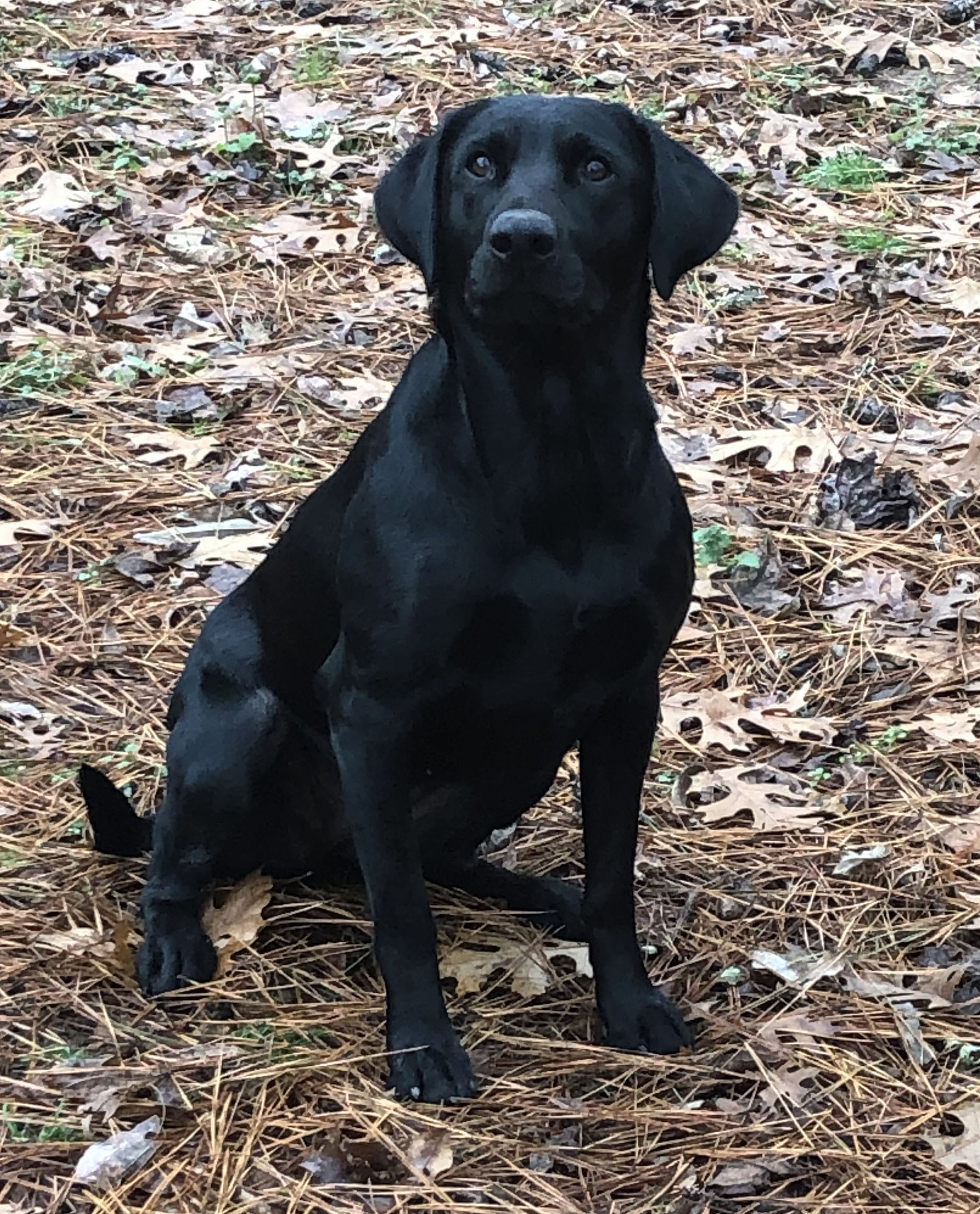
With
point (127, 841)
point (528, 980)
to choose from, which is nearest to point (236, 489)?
point (127, 841)

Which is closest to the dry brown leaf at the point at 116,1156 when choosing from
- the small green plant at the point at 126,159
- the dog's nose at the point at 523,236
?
the dog's nose at the point at 523,236

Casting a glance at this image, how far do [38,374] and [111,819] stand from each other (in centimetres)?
237

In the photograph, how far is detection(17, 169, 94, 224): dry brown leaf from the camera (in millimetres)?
6113

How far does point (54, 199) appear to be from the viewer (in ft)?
20.2

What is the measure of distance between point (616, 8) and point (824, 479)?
403 cm

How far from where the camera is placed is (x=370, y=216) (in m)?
6.25

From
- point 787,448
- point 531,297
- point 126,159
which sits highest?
point 531,297

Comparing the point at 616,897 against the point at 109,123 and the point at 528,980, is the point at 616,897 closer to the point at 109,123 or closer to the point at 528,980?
the point at 528,980

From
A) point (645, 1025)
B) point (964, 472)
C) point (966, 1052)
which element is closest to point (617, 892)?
point (645, 1025)

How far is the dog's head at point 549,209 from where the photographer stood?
2336 mm

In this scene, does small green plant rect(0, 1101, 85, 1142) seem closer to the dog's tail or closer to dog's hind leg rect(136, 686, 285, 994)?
dog's hind leg rect(136, 686, 285, 994)

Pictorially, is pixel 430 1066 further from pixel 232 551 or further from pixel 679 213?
pixel 232 551

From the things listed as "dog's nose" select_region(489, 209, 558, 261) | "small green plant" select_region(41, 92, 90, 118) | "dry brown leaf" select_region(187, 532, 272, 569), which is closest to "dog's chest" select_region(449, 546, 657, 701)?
"dog's nose" select_region(489, 209, 558, 261)

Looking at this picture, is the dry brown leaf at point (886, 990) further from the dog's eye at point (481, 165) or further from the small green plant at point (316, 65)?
the small green plant at point (316, 65)
